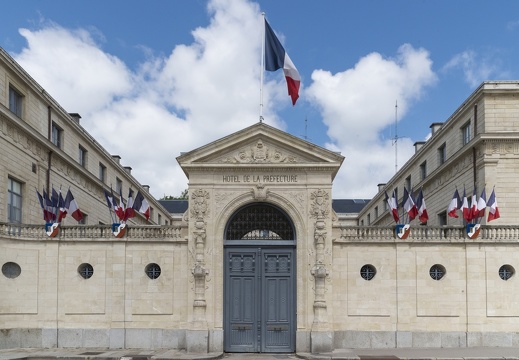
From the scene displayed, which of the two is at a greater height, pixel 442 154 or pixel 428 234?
pixel 442 154

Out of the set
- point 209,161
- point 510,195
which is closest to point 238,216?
point 209,161

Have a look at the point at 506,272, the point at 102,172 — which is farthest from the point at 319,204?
the point at 102,172

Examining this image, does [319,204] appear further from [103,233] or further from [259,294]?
[103,233]

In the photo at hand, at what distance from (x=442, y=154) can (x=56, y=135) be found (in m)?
22.0

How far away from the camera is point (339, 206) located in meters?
73.2

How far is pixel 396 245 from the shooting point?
21984 mm

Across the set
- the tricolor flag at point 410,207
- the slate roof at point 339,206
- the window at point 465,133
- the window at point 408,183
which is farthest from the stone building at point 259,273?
the slate roof at point 339,206

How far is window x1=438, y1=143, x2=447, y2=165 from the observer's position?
111ft

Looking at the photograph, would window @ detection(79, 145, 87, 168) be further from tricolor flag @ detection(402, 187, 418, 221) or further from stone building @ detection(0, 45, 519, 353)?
tricolor flag @ detection(402, 187, 418, 221)

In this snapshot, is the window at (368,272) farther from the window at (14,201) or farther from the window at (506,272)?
the window at (14,201)

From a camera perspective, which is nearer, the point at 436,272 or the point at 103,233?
the point at 436,272

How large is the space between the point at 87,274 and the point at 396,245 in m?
11.7

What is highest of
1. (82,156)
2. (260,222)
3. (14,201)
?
(82,156)

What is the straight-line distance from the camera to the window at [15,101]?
26125mm
